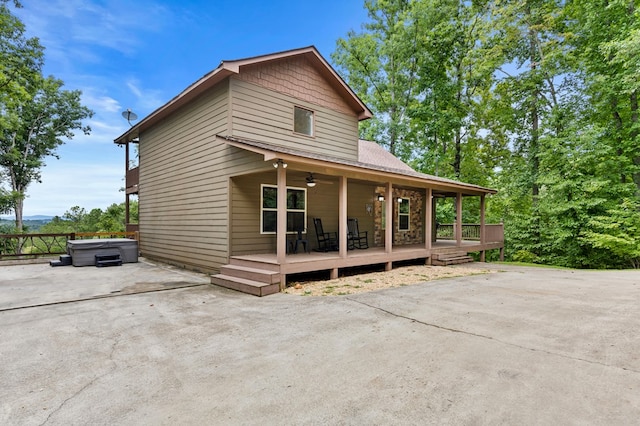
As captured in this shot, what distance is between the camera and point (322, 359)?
3.16m

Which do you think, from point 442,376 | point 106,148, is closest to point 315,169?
point 442,376

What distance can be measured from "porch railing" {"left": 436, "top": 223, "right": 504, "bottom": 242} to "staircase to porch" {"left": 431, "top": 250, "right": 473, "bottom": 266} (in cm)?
338

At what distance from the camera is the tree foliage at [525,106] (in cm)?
1230

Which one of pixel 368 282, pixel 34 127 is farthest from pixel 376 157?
pixel 34 127

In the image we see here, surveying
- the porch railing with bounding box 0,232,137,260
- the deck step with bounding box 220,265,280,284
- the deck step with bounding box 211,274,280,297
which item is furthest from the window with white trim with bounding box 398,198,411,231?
the porch railing with bounding box 0,232,137,260

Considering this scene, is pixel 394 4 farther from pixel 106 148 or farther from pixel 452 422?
pixel 452 422

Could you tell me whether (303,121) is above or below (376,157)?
above

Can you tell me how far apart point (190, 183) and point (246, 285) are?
4.41 meters

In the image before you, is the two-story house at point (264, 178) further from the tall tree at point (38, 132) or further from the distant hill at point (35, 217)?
the distant hill at point (35, 217)

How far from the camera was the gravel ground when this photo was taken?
628 cm

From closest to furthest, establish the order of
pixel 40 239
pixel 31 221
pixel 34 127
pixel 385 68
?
pixel 40 239 < pixel 34 127 < pixel 31 221 < pixel 385 68

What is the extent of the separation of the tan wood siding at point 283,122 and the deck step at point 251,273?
319 cm

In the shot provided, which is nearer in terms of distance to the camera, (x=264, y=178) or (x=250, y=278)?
(x=250, y=278)

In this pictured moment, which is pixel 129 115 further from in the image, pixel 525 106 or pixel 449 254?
pixel 525 106
